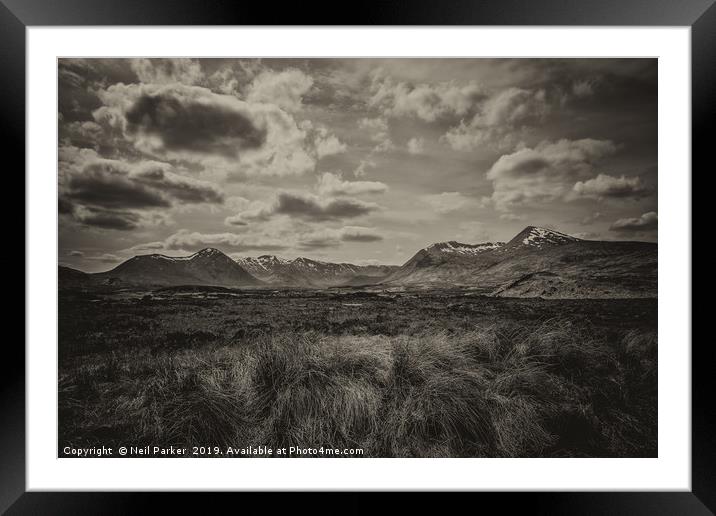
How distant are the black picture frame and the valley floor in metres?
0.35

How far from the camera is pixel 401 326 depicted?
3658mm

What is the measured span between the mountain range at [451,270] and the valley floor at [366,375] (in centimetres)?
14

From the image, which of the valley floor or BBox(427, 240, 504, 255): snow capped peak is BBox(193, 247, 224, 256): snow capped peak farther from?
BBox(427, 240, 504, 255): snow capped peak

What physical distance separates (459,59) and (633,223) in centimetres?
244

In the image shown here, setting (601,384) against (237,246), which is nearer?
(601,384)

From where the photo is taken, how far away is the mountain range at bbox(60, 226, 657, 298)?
350 centimetres

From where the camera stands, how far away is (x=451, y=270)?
3525 millimetres

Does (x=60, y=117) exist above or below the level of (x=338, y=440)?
above

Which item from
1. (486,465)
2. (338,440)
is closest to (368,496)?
(338,440)

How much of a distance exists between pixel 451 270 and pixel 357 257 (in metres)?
1.02

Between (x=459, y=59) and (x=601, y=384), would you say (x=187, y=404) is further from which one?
(x=459, y=59)

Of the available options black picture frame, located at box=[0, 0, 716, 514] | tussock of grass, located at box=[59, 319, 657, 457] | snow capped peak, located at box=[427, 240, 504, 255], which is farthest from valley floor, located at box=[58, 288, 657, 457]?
snow capped peak, located at box=[427, 240, 504, 255]

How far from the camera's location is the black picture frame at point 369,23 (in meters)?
2.63

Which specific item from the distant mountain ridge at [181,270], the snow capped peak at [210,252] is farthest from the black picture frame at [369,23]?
the snow capped peak at [210,252]
